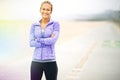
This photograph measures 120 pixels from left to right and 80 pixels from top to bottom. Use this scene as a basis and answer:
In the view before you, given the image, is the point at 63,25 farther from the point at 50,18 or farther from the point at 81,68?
the point at 81,68

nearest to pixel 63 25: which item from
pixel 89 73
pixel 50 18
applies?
pixel 50 18

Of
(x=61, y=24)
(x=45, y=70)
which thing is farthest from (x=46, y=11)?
(x=45, y=70)

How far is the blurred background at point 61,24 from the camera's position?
2.90 metres

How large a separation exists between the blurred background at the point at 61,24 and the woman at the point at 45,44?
0.06m

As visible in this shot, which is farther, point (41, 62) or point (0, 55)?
point (0, 55)

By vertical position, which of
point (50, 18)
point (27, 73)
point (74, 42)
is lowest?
point (27, 73)

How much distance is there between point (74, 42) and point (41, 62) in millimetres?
375

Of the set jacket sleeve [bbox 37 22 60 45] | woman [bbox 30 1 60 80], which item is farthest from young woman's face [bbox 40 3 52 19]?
jacket sleeve [bbox 37 22 60 45]

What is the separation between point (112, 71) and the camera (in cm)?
288

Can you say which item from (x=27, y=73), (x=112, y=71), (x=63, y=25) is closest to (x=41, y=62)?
(x=27, y=73)

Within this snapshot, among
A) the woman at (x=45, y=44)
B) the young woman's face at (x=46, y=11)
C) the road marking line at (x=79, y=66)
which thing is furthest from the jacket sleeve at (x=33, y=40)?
the road marking line at (x=79, y=66)

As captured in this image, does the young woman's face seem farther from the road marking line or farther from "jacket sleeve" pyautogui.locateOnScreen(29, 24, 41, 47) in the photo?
the road marking line

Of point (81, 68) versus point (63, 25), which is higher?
point (63, 25)

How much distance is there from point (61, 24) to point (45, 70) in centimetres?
47
